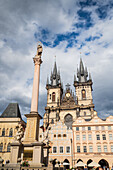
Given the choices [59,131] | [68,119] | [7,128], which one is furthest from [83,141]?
[68,119]

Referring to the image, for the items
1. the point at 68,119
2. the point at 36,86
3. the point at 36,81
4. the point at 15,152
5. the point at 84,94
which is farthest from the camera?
the point at 84,94

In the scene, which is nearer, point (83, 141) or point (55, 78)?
point (83, 141)

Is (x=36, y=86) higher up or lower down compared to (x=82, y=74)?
lower down

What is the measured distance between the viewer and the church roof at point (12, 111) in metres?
37.8

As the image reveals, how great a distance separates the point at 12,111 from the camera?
129 ft

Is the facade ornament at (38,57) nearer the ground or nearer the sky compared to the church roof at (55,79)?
nearer the ground

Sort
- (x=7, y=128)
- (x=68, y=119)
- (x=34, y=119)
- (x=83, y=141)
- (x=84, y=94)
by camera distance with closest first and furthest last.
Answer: (x=34, y=119), (x=83, y=141), (x=7, y=128), (x=68, y=119), (x=84, y=94)

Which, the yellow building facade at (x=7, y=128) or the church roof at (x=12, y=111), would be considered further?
the church roof at (x=12, y=111)

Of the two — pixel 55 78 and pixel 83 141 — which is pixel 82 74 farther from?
pixel 83 141

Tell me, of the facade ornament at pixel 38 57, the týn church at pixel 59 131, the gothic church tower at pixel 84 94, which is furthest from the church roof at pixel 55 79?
the facade ornament at pixel 38 57

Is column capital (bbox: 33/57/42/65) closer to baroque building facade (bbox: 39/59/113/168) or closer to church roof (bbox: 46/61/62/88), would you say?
baroque building facade (bbox: 39/59/113/168)

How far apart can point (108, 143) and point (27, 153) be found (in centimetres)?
2563

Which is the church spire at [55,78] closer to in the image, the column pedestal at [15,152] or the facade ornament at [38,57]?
the facade ornament at [38,57]

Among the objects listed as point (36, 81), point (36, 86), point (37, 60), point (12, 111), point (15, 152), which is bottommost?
point (15, 152)
